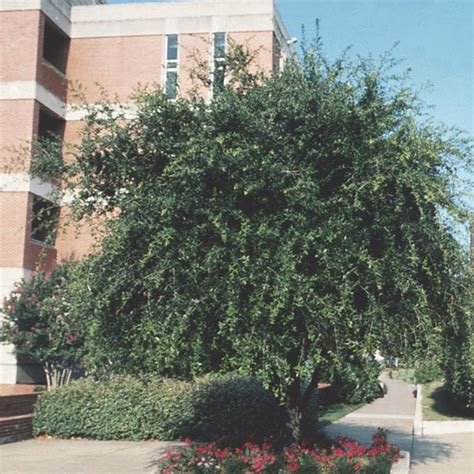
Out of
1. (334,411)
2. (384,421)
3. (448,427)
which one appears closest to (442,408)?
(384,421)

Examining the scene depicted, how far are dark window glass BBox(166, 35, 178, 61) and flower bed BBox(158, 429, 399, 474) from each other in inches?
652

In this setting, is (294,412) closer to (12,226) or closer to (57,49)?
(12,226)

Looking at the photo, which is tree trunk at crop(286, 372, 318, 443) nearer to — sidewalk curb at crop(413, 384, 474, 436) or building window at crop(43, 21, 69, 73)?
sidewalk curb at crop(413, 384, 474, 436)

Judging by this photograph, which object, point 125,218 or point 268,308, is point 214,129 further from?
point 268,308

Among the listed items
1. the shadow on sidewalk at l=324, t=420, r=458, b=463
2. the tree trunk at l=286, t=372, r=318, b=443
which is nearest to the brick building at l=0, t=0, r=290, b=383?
the shadow on sidewalk at l=324, t=420, r=458, b=463

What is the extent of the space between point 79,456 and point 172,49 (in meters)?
15.5

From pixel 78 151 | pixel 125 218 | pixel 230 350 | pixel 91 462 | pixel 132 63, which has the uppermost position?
pixel 132 63

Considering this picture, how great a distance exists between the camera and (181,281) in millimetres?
8688

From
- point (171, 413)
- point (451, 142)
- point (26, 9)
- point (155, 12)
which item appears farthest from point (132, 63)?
point (451, 142)

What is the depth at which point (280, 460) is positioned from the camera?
9.74m

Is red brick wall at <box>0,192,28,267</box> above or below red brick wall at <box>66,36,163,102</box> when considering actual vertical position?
below

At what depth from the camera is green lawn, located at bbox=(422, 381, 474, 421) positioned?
19578 millimetres

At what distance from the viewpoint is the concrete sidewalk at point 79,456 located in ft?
38.2

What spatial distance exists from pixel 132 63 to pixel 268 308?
60.0 ft
